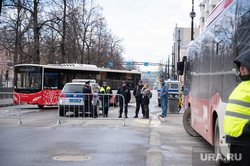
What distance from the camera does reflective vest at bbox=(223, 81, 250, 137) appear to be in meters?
3.58

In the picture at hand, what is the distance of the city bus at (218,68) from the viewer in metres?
5.88

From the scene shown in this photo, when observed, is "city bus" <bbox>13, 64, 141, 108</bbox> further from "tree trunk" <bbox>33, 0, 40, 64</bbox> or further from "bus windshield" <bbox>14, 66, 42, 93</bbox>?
"tree trunk" <bbox>33, 0, 40, 64</bbox>

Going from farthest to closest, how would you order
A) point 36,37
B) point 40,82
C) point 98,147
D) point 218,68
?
point 36,37 < point 40,82 < point 98,147 < point 218,68

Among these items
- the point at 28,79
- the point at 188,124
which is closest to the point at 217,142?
the point at 188,124

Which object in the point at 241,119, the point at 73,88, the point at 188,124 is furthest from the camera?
the point at 73,88

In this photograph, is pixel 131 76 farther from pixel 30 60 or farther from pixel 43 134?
pixel 43 134

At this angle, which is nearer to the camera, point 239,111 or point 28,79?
point 239,111

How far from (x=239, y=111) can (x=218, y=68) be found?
379cm

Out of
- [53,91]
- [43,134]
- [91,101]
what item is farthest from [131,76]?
[43,134]

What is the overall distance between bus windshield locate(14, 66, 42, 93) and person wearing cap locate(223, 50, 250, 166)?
81.1ft

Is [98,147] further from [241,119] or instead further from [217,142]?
[241,119]

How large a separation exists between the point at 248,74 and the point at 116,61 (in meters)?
69.3

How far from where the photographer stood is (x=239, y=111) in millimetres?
3611

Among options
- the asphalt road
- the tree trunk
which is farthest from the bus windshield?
the asphalt road
